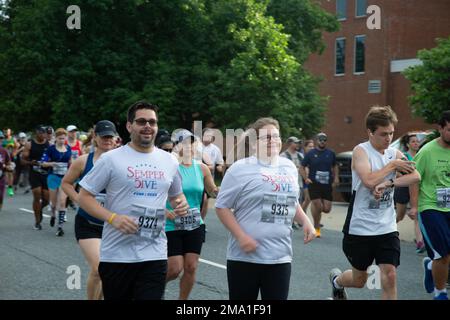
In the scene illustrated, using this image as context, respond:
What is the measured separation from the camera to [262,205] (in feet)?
17.9

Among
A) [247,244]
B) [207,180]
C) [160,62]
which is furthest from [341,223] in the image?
[160,62]

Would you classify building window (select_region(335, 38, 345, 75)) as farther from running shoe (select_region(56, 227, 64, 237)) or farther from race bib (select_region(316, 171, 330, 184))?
running shoe (select_region(56, 227, 64, 237))

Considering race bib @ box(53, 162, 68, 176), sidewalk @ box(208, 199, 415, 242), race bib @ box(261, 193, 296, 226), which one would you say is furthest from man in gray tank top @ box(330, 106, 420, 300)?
race bib @ box(53, 162, 68, 176)

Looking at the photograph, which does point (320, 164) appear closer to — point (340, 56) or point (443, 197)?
point (443, 197)

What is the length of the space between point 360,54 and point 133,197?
40.1 m

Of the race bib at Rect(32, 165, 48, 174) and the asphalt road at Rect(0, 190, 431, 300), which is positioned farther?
the race bib at Rect(32, 165, 48, 174)

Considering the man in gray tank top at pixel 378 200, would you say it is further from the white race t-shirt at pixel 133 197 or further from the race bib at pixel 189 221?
the white race t-shirt at pixel 133 197

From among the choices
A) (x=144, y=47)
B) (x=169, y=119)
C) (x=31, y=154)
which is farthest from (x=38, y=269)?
(x=144, y=47)

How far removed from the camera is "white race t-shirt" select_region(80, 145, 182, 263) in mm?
5340

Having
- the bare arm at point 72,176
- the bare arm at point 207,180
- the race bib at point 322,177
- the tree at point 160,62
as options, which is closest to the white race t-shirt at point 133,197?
the bare arm at point 72,176

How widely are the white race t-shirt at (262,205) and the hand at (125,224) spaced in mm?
670

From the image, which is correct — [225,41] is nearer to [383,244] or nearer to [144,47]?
[144,47]

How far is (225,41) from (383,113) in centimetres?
2606

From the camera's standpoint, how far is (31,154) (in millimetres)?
15430
